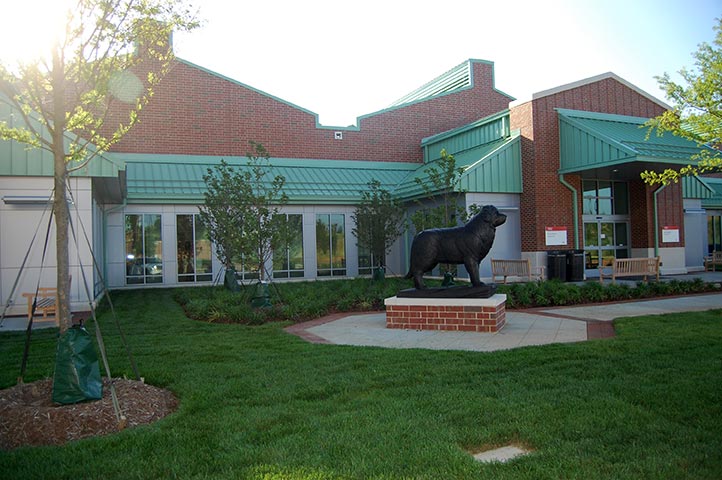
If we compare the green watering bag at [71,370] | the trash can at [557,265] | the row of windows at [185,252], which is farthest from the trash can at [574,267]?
the green watering bag at [71,370]

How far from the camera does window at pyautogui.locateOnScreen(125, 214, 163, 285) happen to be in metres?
20.3

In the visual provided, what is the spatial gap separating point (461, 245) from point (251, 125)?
16687 mm

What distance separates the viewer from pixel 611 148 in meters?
19.0

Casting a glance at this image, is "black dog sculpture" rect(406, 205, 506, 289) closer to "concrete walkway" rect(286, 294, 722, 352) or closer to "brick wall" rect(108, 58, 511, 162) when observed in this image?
"concrete walkway" rect(286, 294, 722, 352)

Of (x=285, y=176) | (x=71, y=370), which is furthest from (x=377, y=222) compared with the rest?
(x=71, y=370)

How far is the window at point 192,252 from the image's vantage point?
20.9 meters

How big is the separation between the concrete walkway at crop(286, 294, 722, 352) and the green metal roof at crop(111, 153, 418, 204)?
10771 millimetres

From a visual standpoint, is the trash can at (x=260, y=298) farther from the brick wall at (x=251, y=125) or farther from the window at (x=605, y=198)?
the window at (x=605, y=198)

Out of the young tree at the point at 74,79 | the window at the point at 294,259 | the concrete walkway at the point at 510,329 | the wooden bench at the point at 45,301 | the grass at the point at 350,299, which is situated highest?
the young tree at the point at 74,79

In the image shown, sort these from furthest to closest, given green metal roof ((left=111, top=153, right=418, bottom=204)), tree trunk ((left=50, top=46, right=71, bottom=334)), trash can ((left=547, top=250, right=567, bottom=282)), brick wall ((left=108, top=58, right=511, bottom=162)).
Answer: brick wall ((left=108, top=58, right=511, bottom=162))
green metal roof ((left=111, top=153, right=418, bottom=204))
trash can ((left=547, top=250, right=567, bottom=282))
tree trunk ((left=50, top=46, right=71, bottom=334))

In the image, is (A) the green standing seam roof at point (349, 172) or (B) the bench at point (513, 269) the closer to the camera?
(B) the bench at point (513, 269)

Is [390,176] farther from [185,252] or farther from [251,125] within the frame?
[185,252]

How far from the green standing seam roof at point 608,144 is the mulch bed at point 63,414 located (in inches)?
662

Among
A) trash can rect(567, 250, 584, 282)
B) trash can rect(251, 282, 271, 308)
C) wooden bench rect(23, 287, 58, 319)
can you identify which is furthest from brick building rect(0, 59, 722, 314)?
trash can rect(251, 282, 271, 308)
